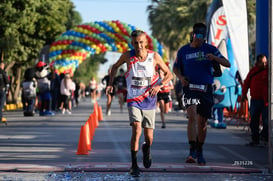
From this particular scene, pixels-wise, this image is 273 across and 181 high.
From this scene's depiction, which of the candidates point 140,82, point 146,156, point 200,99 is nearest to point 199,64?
A: point 200,99

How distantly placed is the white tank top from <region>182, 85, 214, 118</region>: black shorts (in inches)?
46.5

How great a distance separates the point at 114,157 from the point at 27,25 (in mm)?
26095

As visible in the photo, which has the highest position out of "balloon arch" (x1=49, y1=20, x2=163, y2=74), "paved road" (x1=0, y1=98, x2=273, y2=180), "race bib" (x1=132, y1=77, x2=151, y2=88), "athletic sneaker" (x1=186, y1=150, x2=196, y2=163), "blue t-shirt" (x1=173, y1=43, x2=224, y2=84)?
"balloon arch" (x1=49, y1=20, x2=163, y2=74)

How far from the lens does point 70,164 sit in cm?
1028

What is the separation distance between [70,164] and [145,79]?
71.8 inches

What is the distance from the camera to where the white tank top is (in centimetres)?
936

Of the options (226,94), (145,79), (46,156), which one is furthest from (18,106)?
(145,79)

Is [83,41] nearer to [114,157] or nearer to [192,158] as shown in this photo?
[114,157]

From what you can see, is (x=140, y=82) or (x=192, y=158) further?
(x=192, y=158)

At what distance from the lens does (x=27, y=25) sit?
121 feet

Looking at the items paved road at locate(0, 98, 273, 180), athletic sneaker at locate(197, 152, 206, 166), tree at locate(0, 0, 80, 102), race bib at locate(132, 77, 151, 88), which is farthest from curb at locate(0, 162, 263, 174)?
tree at locate(0, 0, 80, 102)

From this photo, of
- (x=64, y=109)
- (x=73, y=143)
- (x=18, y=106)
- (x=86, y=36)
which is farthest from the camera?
(x=18, y=106)

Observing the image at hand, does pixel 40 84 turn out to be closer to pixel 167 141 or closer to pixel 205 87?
pixel 167 141

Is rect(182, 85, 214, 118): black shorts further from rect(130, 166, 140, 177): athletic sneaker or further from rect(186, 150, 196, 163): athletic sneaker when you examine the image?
rect(130, 166, 140, 177): athletic sneaker
